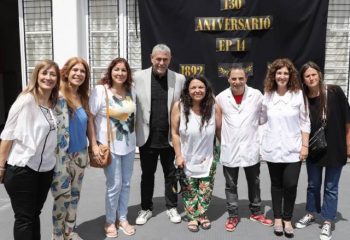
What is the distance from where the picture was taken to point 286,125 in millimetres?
2998

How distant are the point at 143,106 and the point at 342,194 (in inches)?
100

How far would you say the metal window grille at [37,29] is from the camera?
5527 mm

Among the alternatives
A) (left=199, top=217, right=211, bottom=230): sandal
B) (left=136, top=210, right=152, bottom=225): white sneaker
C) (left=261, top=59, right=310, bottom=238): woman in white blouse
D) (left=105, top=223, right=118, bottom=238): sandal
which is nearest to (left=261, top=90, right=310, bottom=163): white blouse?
(left=261, top=59, right=310, bottom=238): woman in white blouse

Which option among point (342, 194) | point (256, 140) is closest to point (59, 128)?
point (256, 140)

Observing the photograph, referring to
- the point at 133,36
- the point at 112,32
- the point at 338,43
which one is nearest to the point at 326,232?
the point at 338,43

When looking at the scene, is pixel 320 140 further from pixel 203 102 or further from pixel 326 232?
pixel 203 102

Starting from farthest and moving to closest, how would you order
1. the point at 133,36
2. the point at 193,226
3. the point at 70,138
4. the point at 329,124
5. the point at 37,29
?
the point at 37,29 < the point at 133,36 < the point at 193,226 < the point at 329,124 < the point at 70,138

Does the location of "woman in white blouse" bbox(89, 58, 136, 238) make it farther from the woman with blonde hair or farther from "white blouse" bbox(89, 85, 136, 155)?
the woman with blonde hair

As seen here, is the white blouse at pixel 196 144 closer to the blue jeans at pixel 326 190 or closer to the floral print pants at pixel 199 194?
the floral print pants at pixel 199 194

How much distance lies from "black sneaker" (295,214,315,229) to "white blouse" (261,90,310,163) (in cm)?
68

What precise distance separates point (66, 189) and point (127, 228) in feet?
2.58

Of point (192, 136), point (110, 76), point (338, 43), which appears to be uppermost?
point (338, 43)

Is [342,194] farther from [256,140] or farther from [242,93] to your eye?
[242,93]

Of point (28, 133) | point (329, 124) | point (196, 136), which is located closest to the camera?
point (28, 133)
